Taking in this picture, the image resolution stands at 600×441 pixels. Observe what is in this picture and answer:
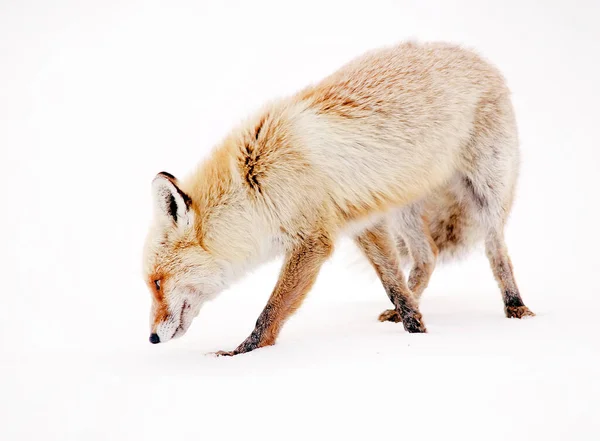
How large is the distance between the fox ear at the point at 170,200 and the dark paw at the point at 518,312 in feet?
7.57

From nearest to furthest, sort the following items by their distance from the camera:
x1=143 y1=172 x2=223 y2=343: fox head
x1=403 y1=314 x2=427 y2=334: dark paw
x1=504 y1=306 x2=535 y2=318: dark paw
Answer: x1=143 y1=172 x2=223 y2=343: fox head → x1=403 y1=314 x2=427 y2=334: dark paw → x1=504 y1=306 x2=535 y2=318: dark paw

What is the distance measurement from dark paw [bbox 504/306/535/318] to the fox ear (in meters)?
2.31

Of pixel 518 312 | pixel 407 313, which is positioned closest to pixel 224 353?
pixel 407 313

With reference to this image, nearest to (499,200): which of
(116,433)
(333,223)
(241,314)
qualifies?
(333,223)

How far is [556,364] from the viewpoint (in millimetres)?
2914

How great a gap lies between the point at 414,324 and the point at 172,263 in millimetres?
1534

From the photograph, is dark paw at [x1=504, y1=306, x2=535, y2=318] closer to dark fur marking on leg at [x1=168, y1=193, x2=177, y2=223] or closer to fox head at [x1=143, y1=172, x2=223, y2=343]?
fox head at [x1=143, y1=172, x2=223, y2=343]

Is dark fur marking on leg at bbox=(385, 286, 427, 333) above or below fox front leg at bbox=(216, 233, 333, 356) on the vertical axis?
below

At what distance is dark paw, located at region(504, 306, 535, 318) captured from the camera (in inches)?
166

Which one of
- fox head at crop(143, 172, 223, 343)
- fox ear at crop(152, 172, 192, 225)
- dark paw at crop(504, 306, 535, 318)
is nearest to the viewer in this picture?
fox ear at crop(152, 172, 192, 225)

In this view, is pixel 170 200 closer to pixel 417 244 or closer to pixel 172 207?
pixel 172 207

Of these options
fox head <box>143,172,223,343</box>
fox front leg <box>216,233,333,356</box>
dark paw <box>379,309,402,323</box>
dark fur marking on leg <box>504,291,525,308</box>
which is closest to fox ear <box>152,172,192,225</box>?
fox head <box>143,172,223,343</box>

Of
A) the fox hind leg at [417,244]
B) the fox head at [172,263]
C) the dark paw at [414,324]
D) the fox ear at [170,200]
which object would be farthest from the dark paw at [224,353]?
the fox hind leg at [417,244]

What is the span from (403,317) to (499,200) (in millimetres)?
1123
